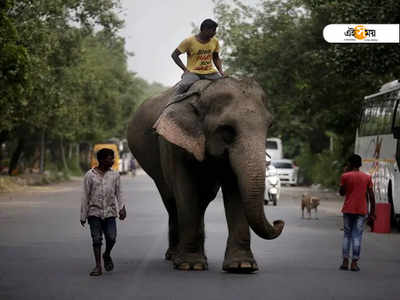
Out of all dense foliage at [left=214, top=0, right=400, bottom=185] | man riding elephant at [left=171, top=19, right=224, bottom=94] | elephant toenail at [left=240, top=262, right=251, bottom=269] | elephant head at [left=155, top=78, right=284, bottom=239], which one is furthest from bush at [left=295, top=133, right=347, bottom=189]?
elephant toenail at [left=240, top=262, right=251, bottom=269]

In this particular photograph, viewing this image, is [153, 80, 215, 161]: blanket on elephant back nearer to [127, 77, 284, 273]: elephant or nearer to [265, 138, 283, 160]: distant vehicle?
[127, 77, 284, 273]: elephant

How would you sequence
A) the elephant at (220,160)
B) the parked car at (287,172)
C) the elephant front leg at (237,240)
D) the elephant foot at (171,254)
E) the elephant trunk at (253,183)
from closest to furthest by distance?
1. the elephant trunk at (253,183)
2. the elephant at (220,160)
3. the elephant front leg at (237,240)
4. the elephant foot at (171,254)
5. the parked car at (287,172)

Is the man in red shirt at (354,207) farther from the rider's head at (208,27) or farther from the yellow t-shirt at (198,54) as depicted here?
the rider's head at (208,27)

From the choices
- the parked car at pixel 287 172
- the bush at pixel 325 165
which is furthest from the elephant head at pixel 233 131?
the parked car at pixel 287 172

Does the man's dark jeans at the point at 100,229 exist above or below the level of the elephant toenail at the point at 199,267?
above

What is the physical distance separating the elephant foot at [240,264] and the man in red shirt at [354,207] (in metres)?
1.38

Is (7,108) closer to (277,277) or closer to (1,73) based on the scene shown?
(1,73)

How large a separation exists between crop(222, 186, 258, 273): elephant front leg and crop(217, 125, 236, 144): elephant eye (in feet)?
2.68

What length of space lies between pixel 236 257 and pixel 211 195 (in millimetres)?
1428

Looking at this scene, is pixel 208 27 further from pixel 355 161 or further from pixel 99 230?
pixel 99 230

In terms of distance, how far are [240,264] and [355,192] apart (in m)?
1.87

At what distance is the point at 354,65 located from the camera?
26344mm

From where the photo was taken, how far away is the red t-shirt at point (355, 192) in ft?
41.7

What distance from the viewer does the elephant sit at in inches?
451
